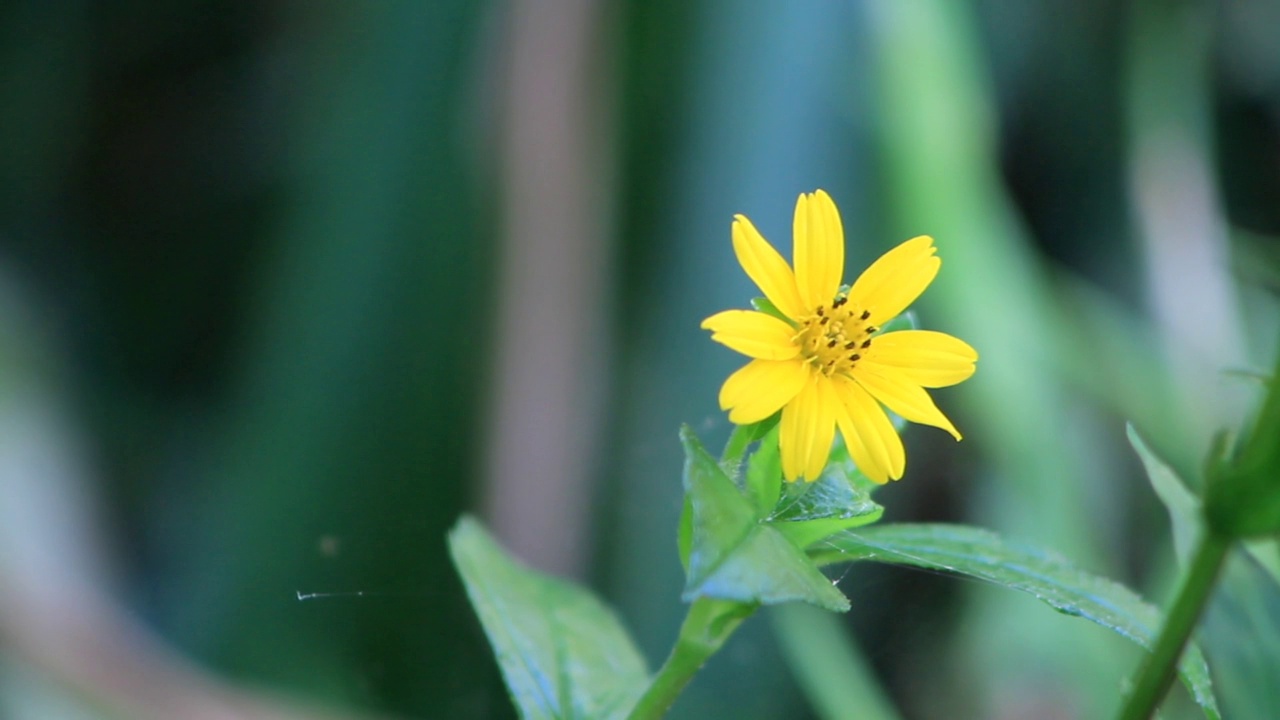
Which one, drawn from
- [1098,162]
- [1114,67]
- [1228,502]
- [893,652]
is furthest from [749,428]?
[1114,67]

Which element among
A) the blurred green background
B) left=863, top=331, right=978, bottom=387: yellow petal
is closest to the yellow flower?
left=863, top=331, right=978, bottom=387: yellow petal

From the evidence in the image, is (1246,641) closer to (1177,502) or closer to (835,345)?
(1177,502)

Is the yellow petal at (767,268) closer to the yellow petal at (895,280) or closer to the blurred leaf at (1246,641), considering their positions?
the yellow petal at (895,280)

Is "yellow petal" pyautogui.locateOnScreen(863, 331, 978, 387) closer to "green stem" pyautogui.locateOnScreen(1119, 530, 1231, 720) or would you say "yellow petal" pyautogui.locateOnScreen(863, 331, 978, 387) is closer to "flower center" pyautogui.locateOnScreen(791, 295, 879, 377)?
"flower center" pyautogui.locateOnScreen(791, 295, 879, 377)

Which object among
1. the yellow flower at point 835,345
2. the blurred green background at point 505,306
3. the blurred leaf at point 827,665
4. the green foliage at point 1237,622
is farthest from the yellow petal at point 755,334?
the blurred green background at point 505,306

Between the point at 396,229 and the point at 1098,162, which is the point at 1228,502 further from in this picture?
the point at 1098,162

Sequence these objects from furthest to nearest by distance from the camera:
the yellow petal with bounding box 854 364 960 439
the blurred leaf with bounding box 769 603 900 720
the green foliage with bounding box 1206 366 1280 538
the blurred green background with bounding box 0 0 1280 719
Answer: the blurred green background with bounding box 0 0 1280 719 → the blurred leaf with bounding box 769 603 900 720 → the yellow petal with bounding box 854 364 960 439 → the green foliage with bounding box 1206 366 1280 538

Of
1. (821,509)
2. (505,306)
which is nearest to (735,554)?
(821,509)
